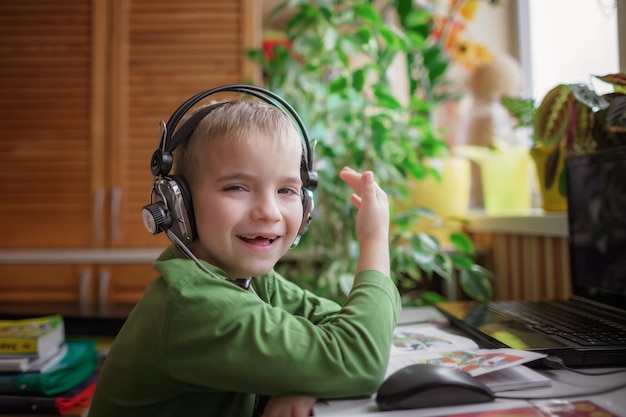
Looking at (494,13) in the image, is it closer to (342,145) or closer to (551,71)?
(551,71)

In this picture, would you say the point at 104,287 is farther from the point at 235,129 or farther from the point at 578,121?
the point at 578,121

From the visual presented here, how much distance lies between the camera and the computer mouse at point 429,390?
0.57m

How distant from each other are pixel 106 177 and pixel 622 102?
6.15 feet

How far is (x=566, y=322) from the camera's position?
879mm

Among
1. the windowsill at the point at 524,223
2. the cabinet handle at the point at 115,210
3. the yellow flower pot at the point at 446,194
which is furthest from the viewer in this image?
the cabinet handle at the point at 115,210

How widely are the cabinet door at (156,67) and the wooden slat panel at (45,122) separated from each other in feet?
0.50

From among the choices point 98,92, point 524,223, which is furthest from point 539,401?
point 98,92

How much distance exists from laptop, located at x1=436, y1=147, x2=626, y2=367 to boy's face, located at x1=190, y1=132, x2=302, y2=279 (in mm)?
380

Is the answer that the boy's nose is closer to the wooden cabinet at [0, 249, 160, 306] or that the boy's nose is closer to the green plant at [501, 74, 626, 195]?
the green plant at [501, 74, 626, 195]

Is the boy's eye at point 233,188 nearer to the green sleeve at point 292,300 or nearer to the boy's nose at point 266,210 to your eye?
the boy's nose at point 266,210

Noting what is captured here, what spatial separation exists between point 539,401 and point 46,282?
1987 mm

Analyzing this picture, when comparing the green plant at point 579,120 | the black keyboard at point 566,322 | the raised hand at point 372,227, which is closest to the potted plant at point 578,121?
the green plant at point 579,120

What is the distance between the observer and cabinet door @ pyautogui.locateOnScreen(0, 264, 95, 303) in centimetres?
209

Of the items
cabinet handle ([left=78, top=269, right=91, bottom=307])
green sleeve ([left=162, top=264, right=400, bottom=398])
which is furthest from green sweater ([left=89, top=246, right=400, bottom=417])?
cabinet handle ([left=78, top=269, right=91, bottom=307])
